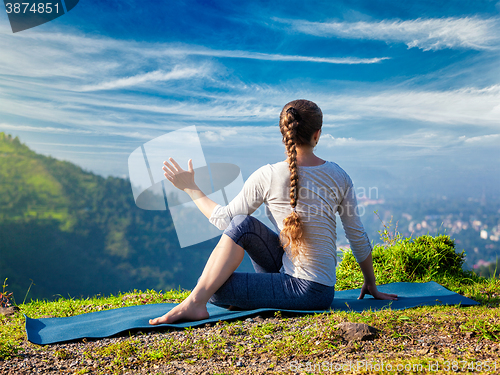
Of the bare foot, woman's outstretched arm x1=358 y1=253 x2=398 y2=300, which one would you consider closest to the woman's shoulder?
woman's outstretched arm x1=358 y1=253 x2=398 y2=300

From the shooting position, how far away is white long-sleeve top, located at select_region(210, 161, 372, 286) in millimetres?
2488

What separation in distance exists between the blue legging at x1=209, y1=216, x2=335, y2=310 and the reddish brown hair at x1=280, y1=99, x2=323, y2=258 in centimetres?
19

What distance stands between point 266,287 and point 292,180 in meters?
0.85

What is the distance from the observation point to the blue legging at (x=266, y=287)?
2.62 metres

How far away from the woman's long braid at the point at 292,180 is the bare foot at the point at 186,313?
83 cm

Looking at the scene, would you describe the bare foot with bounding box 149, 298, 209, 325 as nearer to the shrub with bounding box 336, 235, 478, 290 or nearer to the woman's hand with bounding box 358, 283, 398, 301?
the woman's hand with bounding box 358, 283, 398, 301

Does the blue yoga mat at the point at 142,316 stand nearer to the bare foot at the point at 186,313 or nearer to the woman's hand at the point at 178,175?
the bare foot at the point at 186,313

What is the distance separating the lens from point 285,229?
8.10ft

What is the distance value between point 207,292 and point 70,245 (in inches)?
740

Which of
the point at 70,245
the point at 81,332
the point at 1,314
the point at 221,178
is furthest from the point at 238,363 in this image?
the point at 70,245

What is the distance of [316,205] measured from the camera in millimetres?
2533

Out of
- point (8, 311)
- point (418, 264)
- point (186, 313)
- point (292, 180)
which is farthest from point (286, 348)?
point (8, 311)

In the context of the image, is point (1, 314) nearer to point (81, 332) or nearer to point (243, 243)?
point (81, 332)

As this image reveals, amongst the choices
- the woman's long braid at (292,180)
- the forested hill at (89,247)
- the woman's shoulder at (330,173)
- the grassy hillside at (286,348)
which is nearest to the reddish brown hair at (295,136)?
the woman's long braid at (292,180)
